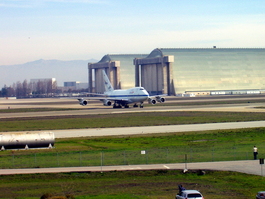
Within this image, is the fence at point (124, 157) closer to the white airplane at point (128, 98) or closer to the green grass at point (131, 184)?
the green grass at point (131, 184)

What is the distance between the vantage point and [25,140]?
160 feet

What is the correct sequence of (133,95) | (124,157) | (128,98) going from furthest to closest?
(128,98) < (133,95) < (124,157)

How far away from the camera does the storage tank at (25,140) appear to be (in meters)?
48.2

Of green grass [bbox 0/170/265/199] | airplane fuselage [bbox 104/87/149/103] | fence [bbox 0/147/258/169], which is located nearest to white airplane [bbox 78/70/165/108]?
airplane fuselage [bbox 104/87/149/103]

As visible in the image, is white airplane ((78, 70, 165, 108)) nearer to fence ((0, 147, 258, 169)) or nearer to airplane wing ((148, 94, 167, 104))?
airplane wing ((148, 94, 167, 104))

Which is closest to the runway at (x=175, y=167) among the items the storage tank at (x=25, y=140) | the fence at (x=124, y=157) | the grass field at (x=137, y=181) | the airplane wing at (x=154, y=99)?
the fence at (x=124, y=157)

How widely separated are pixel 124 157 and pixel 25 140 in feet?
43.7

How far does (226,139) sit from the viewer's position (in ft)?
170

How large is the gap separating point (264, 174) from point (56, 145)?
24467mm

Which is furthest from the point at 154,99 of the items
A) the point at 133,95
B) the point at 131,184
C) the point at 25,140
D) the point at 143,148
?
the point at 131,184

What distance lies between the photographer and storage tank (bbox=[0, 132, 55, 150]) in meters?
48.2

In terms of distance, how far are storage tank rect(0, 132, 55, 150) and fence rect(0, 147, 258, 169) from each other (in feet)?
14.5

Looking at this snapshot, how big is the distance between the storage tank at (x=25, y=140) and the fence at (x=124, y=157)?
4413 millimetres

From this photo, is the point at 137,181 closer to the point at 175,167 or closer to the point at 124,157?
the point at 175,167
